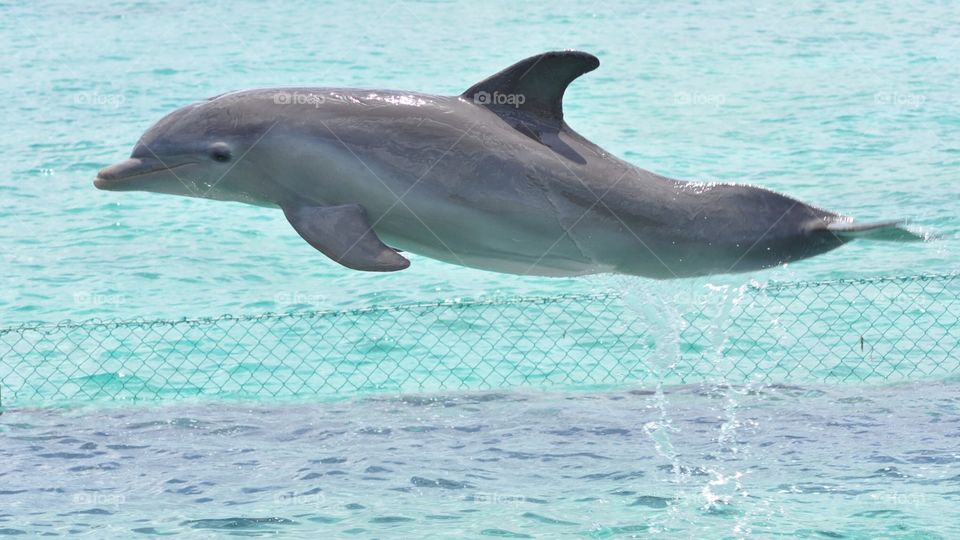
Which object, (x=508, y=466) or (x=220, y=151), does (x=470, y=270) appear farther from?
(x=220, y=151)

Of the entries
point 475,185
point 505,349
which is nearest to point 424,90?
point 505,349

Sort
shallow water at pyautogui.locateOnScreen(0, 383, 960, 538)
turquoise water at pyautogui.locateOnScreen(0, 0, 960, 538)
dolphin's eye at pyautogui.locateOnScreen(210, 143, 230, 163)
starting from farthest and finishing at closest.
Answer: turquoise water at pyautogui.locateOnScreen(0, 0, 960, 538), shallow water at pyautogui.locateOnScreen(0, 383, 960, 538), dolphin's eye at pyautogui.locateOnScreen(210, 143, 230, 163)

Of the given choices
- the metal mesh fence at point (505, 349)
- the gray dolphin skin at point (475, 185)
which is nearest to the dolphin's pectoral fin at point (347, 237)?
the gray dolphin skin at point (475, 185)

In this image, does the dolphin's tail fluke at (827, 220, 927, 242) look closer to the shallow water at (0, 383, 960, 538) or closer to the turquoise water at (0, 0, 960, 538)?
the turquoise water at (0, 0, 960, 538)

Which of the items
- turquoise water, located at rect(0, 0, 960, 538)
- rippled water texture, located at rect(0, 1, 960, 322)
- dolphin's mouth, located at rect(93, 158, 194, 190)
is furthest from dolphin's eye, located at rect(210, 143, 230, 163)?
rippled water texture, located at rect(0, 1, 960, 322)

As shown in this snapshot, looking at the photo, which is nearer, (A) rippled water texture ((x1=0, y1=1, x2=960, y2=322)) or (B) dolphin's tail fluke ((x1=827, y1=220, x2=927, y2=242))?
(B) dolphin's tail fluke ((x1=827, y1=220, x2=927, y2=242))

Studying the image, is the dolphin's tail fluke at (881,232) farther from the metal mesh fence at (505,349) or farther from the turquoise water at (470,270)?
the metal mesh fence at (505,349)

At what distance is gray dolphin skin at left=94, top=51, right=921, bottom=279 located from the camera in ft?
18.1

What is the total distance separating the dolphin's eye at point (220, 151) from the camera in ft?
18.4

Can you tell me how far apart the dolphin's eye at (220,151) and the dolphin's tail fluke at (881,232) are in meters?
2.48

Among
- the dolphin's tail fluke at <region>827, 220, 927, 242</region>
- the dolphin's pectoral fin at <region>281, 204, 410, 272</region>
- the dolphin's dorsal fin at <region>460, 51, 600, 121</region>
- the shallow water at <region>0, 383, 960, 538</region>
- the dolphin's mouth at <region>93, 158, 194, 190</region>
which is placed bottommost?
the shallow water at <region>0, 383, 960, 538</region>

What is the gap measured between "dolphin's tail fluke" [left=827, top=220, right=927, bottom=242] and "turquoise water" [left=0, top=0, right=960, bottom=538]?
1.25 ft

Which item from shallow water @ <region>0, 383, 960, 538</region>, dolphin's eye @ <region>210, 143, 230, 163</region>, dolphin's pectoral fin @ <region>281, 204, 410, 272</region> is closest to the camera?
dolphin's pectoral fin @ <region>281, 204, 410, 272</region>

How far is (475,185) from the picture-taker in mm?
5496
